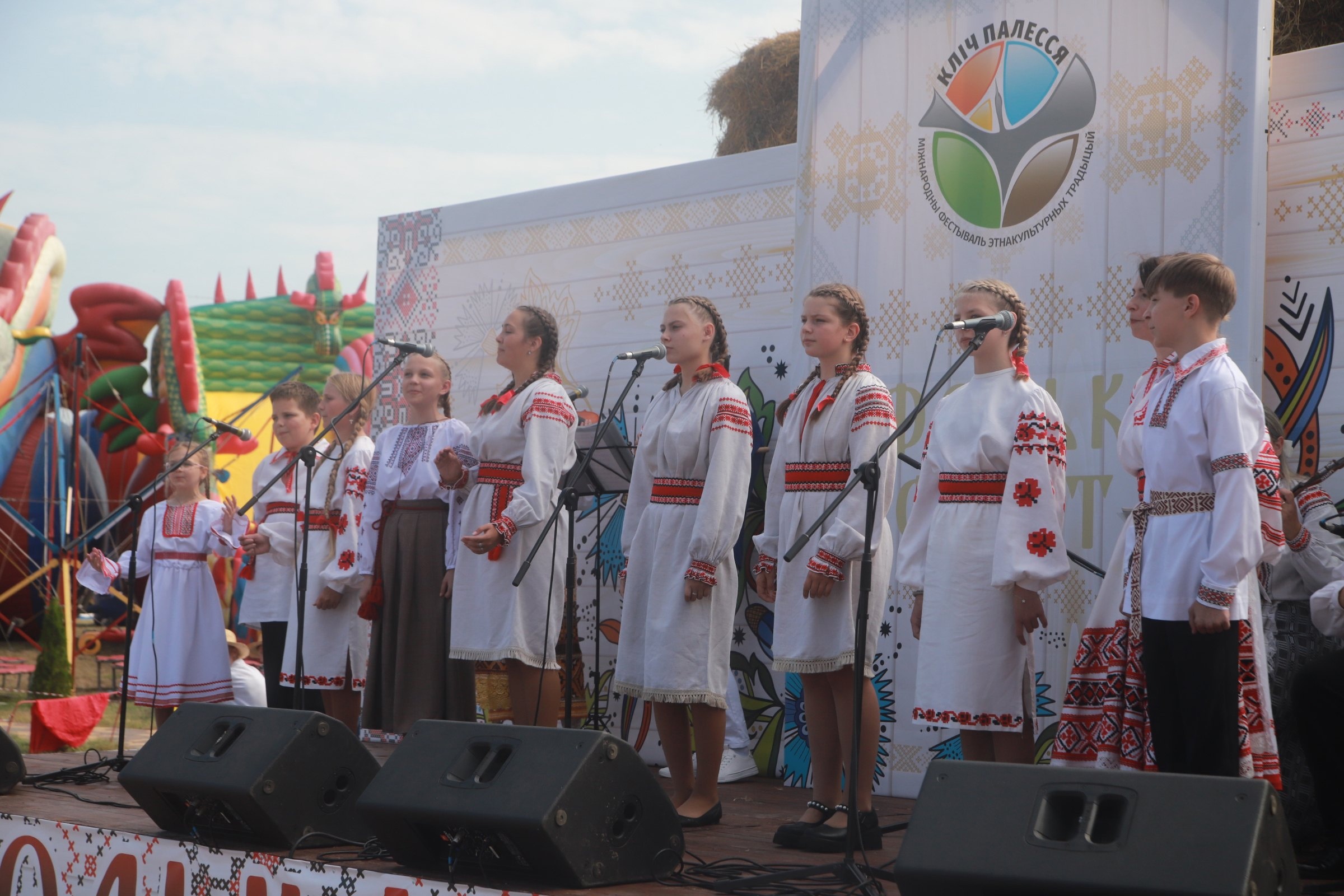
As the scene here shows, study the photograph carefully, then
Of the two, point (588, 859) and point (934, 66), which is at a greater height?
point (934, 66)

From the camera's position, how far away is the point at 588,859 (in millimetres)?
2904

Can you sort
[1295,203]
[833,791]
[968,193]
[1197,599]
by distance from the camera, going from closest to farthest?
[1197,599]
[833,791]
[1295,203]
[968,193]

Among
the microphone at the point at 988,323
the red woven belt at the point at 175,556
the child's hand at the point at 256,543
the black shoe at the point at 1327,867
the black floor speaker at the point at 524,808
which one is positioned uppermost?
the microphone at the point at 988,323

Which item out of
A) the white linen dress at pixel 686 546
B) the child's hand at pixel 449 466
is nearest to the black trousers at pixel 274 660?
the child's hand at pixel 449 466

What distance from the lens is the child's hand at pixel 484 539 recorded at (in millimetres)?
4250

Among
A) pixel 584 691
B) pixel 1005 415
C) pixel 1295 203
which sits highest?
pixel 1295 203

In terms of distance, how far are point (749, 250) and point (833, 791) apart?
2659mm

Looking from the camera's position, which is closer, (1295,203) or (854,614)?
(854,614)

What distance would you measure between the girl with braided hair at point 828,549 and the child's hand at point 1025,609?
1.29 feet

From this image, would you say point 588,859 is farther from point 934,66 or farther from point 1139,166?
point 934,66

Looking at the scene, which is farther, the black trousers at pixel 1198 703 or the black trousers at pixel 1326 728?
the black trousers at pixel 1326 728

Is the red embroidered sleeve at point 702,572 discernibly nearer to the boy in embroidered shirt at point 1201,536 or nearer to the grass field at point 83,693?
the boy in embroidered shirt at point 1201,536

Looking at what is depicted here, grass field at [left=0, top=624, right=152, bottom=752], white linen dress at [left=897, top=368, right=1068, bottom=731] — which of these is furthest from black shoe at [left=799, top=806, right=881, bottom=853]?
grass field at [left=0, top=624, right=152, bottom=752]

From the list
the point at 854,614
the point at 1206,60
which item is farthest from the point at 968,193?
the point at 854,614
